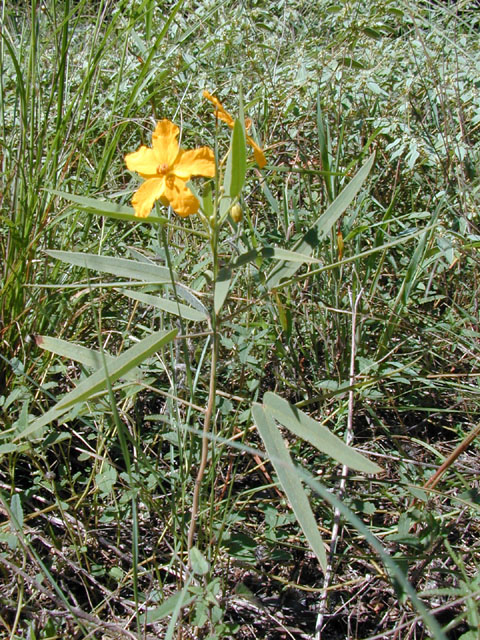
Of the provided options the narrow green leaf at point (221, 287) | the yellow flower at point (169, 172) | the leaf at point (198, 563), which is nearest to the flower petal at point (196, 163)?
the yellow flower at point (169, 172)

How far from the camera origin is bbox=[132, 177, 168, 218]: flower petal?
0.87 metres

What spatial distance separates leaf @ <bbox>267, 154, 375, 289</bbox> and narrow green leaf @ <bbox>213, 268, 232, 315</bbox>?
10 centimetres

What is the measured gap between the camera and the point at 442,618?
1.15 metres

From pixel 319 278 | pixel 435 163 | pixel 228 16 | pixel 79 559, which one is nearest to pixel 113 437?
pixel 79 559

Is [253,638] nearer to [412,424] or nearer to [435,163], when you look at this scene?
[412,424]

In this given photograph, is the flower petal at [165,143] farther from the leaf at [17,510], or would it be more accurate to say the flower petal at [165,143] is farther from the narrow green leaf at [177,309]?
the leaf at [17,510]

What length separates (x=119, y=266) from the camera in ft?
3.35

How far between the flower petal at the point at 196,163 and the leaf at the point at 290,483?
14.1 inches

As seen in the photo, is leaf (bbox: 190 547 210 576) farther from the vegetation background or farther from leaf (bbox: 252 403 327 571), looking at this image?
leaf (bbox: 252 403 327 571)

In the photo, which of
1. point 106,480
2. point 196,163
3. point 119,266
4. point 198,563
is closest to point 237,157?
point 196,163

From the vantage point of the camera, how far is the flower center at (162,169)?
34.8 inches

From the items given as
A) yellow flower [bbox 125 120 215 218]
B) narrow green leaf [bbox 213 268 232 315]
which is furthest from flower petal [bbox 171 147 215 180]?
narrow green leaf [bbox 213 268 232 315]

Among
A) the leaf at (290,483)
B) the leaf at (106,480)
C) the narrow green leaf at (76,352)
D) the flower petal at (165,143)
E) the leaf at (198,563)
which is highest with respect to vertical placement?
the flower petal at (165,143)

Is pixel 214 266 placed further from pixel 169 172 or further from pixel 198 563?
pixel 198 563
